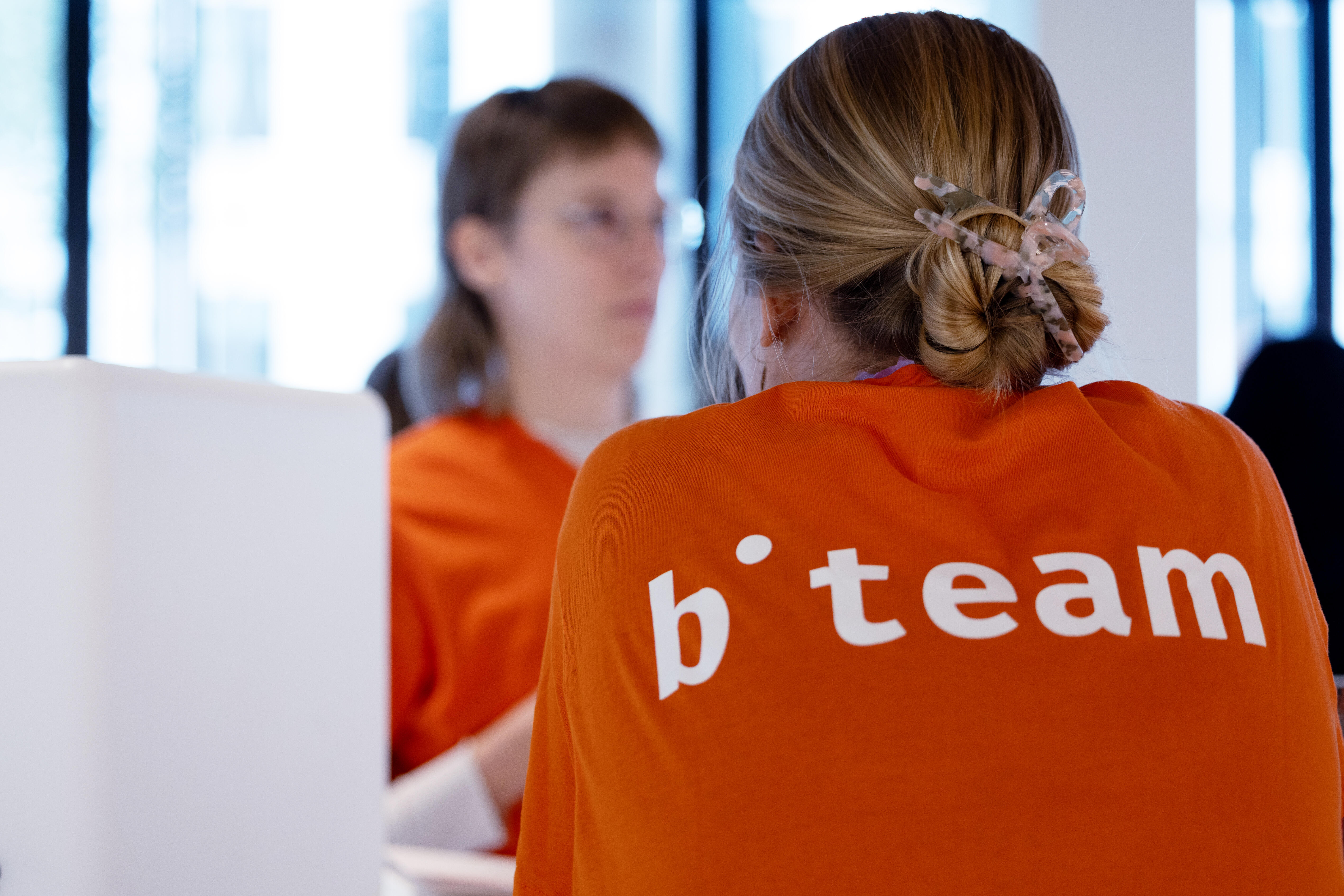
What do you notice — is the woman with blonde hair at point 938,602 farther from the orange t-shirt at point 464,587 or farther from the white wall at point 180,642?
the orange t-shirt at point 464,587

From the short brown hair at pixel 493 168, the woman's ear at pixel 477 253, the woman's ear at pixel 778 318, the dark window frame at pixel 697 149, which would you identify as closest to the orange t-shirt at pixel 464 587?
the short brown hair at pixel 493 168

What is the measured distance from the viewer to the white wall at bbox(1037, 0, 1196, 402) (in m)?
1.50

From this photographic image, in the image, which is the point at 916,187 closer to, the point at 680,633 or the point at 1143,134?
the point at 680,633

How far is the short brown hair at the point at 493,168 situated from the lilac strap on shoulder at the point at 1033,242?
102cm

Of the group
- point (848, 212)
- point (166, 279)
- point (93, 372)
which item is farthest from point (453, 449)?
point (166, 279)

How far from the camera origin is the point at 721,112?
362 cm

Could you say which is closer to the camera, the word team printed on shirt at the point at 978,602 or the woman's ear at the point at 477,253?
the word team printed on shirt at the point at 978,602

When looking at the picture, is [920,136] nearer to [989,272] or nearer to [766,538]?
[989,272]

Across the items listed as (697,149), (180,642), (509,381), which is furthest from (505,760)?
(697,149)

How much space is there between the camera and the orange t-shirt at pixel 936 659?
580mm

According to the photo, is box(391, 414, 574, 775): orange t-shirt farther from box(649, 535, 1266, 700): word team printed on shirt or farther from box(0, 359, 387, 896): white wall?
box(649, 535, 1266, 700): word team printed on shirt

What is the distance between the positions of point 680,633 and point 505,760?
0.74 meters

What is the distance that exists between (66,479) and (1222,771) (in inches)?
23.4

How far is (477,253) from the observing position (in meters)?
1.77
